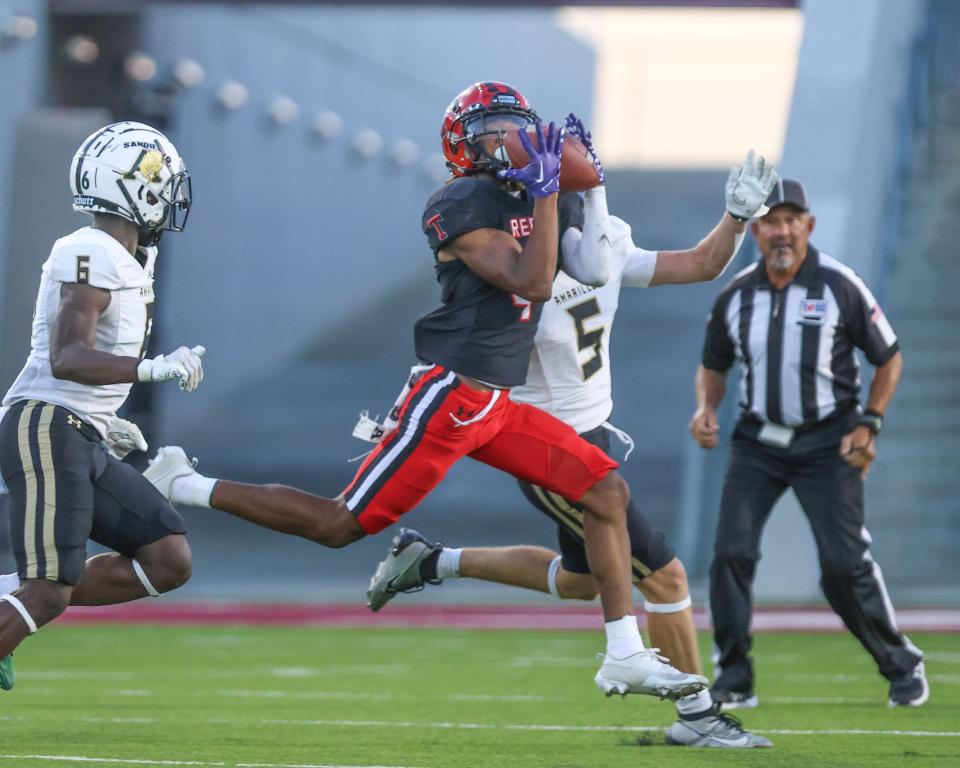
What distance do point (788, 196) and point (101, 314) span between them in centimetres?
265

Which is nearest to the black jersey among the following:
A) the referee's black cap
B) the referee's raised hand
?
the referee's black cap

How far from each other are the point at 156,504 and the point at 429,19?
1888 cm

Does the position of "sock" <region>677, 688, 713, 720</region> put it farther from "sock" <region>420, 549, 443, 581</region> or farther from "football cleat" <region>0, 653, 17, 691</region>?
"football cleat" <region>0, 653, 17, 691</region>

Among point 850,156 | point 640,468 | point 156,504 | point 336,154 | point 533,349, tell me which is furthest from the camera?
point 336,154

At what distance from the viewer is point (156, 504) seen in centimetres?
445

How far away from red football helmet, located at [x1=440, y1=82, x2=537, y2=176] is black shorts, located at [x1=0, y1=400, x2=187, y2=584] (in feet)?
4.01

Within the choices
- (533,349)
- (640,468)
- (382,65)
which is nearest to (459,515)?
(640,468)

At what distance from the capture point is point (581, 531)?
4.84 m

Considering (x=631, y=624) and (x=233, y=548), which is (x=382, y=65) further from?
(x=631, y=624)

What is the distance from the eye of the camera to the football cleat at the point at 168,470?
466cm

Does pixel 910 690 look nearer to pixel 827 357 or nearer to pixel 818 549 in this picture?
pixel 818 549

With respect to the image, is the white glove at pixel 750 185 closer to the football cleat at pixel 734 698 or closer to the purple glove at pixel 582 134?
the purple glove at pixel 582 134

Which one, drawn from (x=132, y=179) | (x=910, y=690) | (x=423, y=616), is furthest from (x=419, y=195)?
(x=132, y=179)

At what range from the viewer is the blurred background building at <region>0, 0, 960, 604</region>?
10695 millimetres
